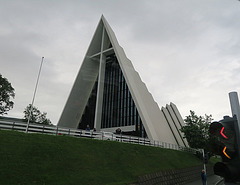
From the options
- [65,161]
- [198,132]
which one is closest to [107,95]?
[198,132]

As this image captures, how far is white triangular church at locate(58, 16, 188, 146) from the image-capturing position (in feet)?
113

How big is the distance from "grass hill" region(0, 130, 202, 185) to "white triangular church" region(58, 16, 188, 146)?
16.3 m

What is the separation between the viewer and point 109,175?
13.4m

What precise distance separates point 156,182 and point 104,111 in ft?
76.6

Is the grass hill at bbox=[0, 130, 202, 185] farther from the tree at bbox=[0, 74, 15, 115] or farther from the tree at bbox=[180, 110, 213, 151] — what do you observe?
the tree at bbox=[0, 74, 15, 115]

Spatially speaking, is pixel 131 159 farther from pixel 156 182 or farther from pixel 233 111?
pixel 233 111

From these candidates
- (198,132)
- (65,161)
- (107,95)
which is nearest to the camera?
(65,161)

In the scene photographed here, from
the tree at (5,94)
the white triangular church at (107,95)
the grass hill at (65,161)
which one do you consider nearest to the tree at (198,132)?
the white triangular church at (107,95)

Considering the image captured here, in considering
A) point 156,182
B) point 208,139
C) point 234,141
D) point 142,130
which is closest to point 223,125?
point 234,141

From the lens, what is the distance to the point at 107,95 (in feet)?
→ 129

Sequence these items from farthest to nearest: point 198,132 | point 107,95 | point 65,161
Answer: point 107,95, point 198,132, point 65,161

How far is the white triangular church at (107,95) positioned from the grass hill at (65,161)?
53.4 ft

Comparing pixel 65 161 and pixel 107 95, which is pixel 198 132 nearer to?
pixel 107 95

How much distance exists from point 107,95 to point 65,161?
27.0 m
